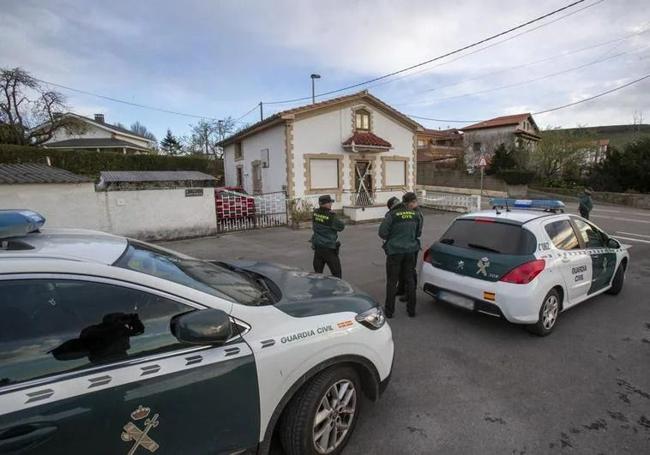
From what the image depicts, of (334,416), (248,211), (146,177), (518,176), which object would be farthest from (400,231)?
(518,176)

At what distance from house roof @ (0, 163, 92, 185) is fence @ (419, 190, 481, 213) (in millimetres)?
14818

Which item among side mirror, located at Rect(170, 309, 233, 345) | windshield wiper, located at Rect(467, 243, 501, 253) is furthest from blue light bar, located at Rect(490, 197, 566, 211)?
side mirror, located at Rect(170, 309, 233, 345)

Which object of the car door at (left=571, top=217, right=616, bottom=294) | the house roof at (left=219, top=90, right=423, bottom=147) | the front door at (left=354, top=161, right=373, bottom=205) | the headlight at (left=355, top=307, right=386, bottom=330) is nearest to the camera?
the headlight at (left=355, top=307, right=386, bottom=330)

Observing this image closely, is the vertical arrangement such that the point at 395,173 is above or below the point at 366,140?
below

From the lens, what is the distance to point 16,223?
5.92 feet

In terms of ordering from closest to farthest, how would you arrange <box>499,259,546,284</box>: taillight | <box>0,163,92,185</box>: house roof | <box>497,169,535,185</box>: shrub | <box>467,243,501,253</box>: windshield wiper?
<box>499,259,546,284</box>: taillight < <box>467,243,501,253</box>: windshield wiper < <box>0,163,92,185</box>: house roof < <box>497,169,535,185</box>: shrub

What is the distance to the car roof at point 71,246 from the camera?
1602 millimetres

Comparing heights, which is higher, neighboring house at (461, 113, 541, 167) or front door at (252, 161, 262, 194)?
neighboring house at (461, 113, 541, 167)

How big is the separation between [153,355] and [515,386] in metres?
2.93

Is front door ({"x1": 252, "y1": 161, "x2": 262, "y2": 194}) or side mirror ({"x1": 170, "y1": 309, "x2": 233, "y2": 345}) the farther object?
front door ({"x1": 252, "y1": 161, "x2": 262, "y2": 194})

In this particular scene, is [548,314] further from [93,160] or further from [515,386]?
[93,160]

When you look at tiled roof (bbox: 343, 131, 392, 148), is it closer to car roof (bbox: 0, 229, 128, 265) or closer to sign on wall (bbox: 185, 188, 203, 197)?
sign on wall (bbox: 185, 188, 203, 197)

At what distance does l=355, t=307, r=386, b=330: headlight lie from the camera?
7.74 ft

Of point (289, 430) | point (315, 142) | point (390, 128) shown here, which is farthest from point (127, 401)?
point (390, 128)
